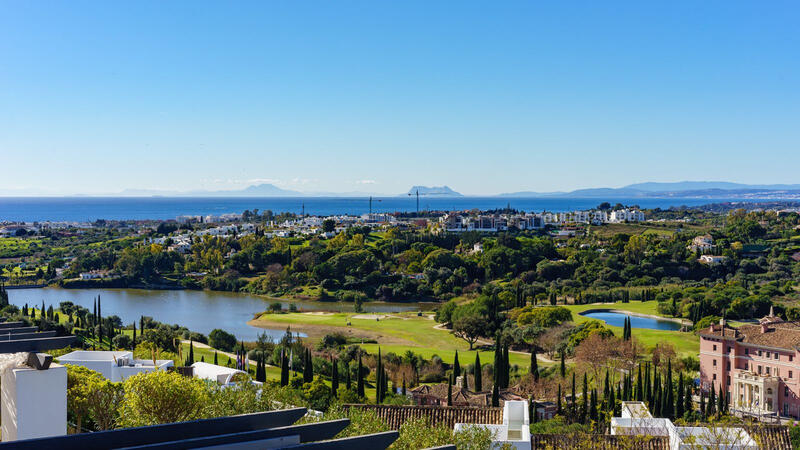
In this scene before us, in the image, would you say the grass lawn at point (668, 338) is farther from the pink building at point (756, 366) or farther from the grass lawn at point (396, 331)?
the grass lawn at point (396, 331)

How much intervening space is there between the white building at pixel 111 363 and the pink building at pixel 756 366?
56.8 feet

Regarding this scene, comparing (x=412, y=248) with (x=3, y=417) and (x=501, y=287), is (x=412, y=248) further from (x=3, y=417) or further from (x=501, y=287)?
(x=3, y=417)

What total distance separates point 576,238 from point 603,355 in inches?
1891

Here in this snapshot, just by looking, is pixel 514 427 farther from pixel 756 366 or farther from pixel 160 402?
pixel 756 366

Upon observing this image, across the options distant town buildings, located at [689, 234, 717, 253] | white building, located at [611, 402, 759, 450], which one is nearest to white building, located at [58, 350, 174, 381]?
white building, located at [611, 402, 759, 450]

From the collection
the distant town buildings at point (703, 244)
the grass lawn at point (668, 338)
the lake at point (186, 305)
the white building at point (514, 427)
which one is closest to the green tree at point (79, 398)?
the white building at point (514, 427)

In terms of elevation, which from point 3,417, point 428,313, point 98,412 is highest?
point 3,417

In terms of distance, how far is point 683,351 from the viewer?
1235 inches

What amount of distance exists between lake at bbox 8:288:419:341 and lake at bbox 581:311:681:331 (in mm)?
14052

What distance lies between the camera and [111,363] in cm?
1883

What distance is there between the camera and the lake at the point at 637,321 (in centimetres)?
4000

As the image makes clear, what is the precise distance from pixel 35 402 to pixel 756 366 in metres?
24.7

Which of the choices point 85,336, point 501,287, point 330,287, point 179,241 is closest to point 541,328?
point 501,287

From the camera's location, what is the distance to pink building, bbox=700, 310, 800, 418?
Answer: 24609 mm
